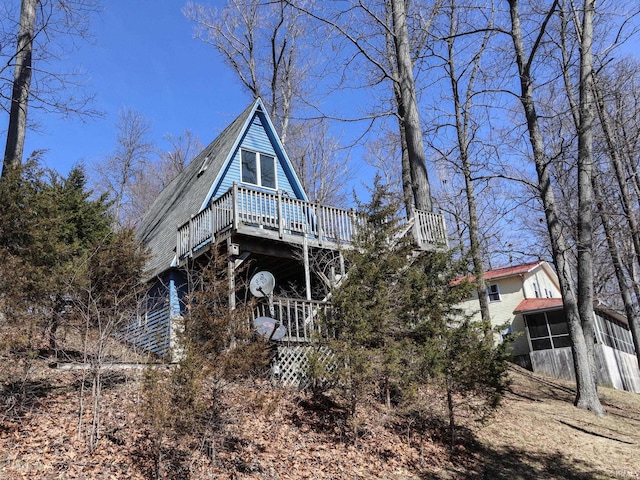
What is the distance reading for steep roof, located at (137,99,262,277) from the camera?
1497cm

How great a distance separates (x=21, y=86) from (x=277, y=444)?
1036cm

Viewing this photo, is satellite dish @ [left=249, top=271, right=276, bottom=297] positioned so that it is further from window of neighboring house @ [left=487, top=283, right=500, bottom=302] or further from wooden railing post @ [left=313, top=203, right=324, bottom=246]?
window of neighboring house @ [left=487, top=283, right=500, bottom=302]

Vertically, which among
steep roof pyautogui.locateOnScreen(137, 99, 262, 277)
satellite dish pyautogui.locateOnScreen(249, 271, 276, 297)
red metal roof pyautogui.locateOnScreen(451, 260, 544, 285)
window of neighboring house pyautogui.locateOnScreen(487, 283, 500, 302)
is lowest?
satellite dish pyautogui.locateOnScreen(249, 271, 276, 297)

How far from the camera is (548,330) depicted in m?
22.2

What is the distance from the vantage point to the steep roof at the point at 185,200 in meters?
15.0

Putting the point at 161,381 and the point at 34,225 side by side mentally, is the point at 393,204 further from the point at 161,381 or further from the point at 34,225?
the point at 34,225

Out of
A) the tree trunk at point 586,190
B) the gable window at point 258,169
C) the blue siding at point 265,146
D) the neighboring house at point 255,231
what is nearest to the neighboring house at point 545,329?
the tree trunk at point 586,190

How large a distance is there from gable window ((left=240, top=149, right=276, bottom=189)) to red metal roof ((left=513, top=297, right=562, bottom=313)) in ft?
44.6

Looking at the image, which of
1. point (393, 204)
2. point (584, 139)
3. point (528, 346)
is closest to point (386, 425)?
point (393, 204)

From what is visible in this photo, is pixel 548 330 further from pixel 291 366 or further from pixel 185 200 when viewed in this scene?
pixel 185 200

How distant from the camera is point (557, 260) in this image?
12.9 metres

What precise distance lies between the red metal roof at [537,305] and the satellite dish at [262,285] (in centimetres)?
1563

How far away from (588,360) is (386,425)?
6.40 metres

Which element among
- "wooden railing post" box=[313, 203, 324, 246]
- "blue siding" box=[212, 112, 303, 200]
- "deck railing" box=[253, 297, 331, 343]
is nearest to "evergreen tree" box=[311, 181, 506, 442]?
"deck railing" box=[253, 297, 331, 343]
